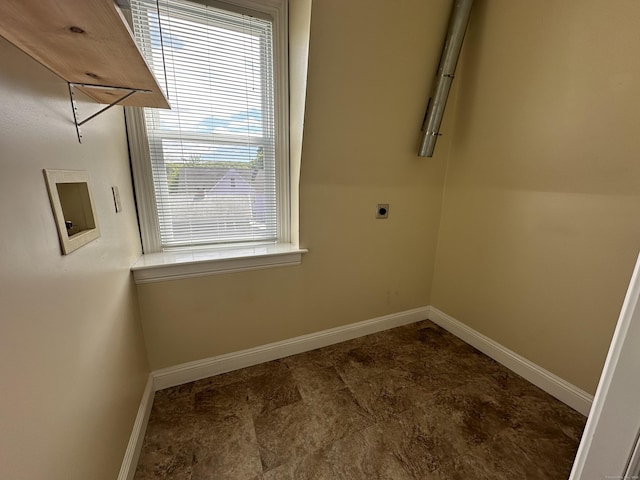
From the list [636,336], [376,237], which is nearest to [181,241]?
[376,237]

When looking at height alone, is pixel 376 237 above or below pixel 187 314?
above

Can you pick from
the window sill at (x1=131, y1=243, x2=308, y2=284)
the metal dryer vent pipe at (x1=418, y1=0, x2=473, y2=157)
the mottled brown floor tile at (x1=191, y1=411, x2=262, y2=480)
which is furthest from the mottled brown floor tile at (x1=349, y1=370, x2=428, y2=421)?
the metal dryer vent pipe at (x1=418, y1=0, x2=473, y2=157)

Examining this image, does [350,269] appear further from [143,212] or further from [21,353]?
[21,353]

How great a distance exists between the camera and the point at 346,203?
196 centimetres

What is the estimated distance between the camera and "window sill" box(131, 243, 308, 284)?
1.52 metres

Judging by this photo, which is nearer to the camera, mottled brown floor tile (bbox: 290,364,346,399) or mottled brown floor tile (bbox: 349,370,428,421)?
mottled brown floor tile (bbox: 349,370,428,421)

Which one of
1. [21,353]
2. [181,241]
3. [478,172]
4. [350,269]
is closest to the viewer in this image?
[21,353]

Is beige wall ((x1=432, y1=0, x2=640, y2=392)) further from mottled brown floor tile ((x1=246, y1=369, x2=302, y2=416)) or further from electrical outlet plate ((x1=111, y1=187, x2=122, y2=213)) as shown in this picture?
electrical outlet plate ((x1=111, y1=187, x2=122, y2=213))

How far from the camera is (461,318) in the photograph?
7.43ft

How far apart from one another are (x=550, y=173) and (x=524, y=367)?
128 cm

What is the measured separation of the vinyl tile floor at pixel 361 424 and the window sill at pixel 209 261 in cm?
74

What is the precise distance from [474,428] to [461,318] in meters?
0.96

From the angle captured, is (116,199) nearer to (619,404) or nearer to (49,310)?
(49,310)

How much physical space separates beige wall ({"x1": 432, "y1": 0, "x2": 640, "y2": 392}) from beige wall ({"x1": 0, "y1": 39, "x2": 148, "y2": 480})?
228cm
